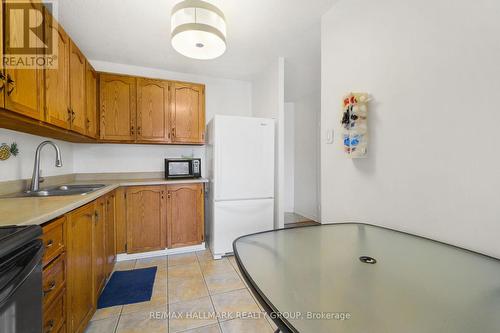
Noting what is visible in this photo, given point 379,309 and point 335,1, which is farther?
point 335,1

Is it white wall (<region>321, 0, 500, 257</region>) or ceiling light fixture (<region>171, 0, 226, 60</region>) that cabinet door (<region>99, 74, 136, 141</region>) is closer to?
ceiling light fixture (<region>171, 0, 226, 60</region>)

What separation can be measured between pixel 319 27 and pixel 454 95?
5.01 feet

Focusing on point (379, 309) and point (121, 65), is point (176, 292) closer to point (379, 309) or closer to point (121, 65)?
point (379, 309)

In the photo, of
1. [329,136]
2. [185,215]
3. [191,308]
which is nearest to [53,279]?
[191,308]

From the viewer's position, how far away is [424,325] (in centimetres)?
49

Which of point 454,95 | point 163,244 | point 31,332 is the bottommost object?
point 163,244

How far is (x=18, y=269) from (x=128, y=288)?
5.08ft

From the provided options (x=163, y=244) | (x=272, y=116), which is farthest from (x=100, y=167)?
(x=272, y=116)

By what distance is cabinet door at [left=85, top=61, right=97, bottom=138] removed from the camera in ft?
7.09

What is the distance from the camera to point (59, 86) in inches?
62.1

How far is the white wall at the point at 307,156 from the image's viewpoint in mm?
4016

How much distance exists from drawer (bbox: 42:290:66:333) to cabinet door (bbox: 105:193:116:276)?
94 centimetres

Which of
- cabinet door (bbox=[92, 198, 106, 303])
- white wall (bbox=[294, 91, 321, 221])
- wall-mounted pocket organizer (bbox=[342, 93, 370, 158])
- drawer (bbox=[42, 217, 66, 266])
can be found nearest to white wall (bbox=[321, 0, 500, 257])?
wall-mounted pocket organizer (bbox=[342, 93, 370, 158])

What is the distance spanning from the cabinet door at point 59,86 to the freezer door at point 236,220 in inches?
63.1
